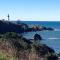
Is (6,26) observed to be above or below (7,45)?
below

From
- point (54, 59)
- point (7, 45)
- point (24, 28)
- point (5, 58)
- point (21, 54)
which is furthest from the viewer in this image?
point (24, 28)

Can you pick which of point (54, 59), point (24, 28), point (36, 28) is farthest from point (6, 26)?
point (54, 59)

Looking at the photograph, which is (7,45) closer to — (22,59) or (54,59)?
(22,59)

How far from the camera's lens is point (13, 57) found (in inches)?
378

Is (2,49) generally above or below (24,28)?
above

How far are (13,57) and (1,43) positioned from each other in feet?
6.47

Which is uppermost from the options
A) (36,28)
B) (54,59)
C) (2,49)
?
(2,49)

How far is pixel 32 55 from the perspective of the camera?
9.98 metres

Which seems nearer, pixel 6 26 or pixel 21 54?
pixel 21 54

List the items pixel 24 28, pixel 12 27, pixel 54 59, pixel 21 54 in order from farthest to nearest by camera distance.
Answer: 1. pixel 24 28
2. pixel 12 27
3. pixel 54 59
4. pixel 21 54

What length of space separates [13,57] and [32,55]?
2.32ft

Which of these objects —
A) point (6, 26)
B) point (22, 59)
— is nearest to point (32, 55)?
point (22, 59)

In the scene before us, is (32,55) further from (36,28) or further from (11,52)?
(36,28)

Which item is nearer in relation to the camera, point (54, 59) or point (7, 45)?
point (7, 45)
